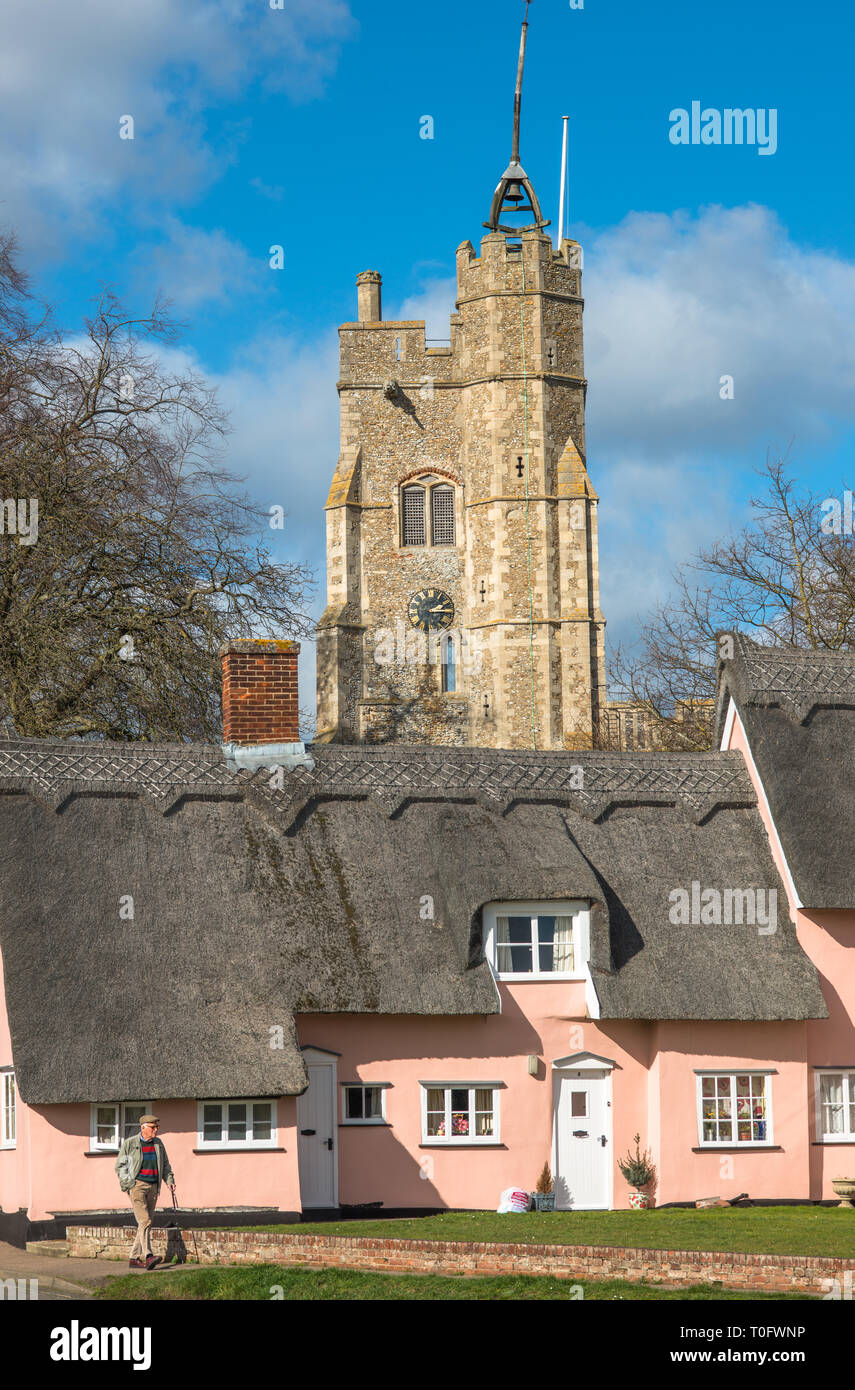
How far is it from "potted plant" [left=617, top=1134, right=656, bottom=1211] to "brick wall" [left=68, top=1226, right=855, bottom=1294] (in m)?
6.34

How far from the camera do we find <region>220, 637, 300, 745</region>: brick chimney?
77.3 feet

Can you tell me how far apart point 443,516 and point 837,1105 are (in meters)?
45.9

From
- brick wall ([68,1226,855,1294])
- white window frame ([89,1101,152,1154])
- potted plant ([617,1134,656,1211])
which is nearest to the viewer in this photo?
brick wall ([68,1226,855,1294])

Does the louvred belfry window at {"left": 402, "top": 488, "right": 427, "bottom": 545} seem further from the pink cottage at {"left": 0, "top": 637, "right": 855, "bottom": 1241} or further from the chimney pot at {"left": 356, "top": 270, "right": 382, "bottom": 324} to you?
the pink cottage at {"left": 0, "top": 637, "right": 855, "bottom": 1241}

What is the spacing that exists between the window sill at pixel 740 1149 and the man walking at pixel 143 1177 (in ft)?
25.3

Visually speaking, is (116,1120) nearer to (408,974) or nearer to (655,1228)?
(408,974)

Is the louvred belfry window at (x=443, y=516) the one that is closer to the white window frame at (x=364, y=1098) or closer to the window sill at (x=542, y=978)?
the window sill at (x=542, y=978)

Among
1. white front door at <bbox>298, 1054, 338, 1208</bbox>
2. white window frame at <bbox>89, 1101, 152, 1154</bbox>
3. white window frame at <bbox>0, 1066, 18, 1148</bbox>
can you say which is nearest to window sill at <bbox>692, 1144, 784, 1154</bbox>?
white front door at <bbox>298, 1054, 338, 1208</bbox>

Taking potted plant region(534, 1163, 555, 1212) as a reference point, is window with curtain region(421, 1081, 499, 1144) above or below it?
above

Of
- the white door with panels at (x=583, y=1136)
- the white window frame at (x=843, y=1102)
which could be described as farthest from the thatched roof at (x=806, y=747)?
the white door with panels at (x=583, y=1136)

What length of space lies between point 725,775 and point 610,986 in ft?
13.9

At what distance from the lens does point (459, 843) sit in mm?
22484

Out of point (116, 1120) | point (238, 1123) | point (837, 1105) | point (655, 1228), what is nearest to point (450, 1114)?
point (238, 1123)

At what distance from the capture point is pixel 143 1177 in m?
16.7
